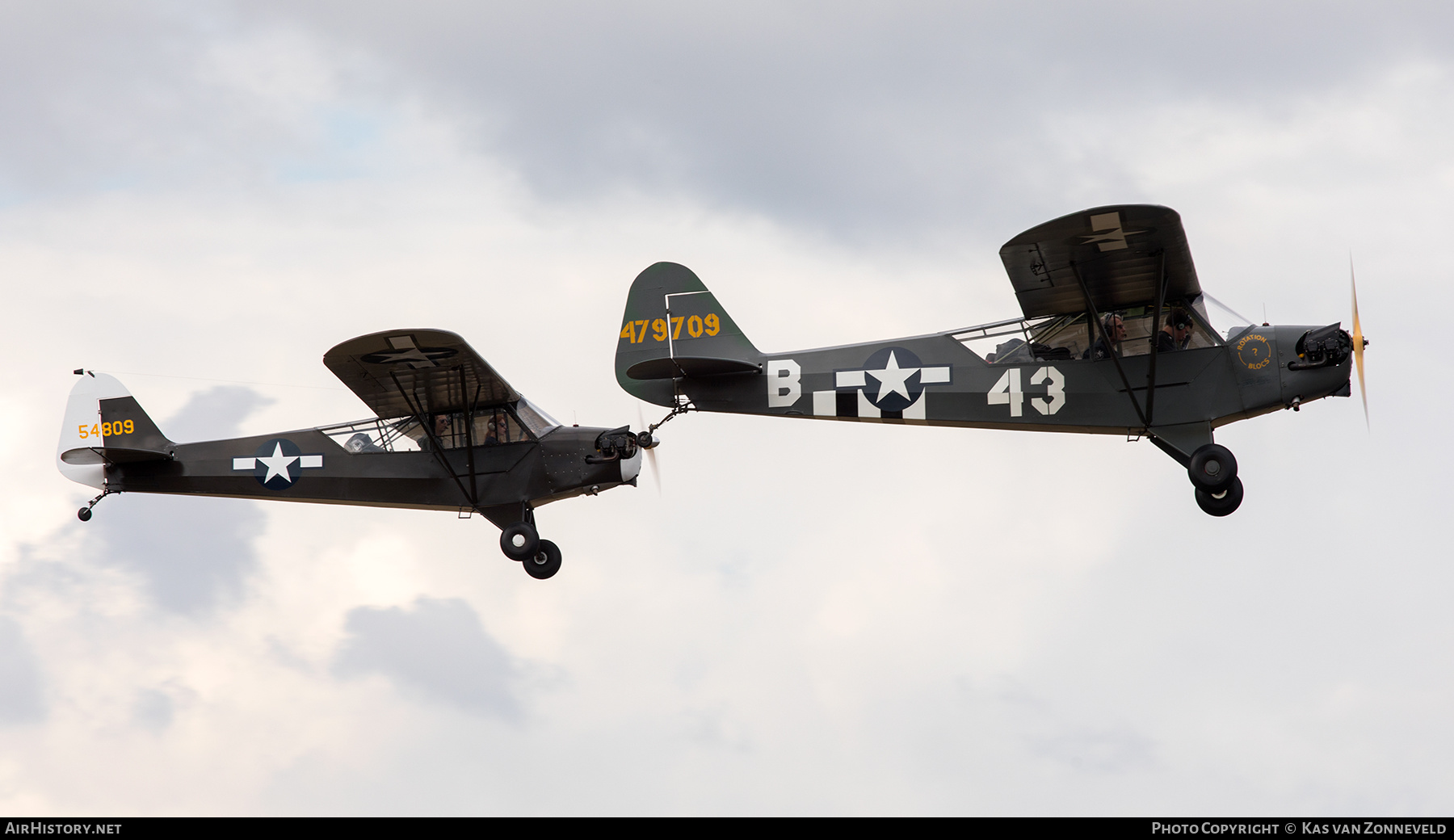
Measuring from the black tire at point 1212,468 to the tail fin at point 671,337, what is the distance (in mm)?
5196

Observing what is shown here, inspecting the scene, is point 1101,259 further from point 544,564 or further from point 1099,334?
point 544,564

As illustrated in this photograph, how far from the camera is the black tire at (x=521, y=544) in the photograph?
2023cm

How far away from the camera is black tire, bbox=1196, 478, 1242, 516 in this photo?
58.0ft

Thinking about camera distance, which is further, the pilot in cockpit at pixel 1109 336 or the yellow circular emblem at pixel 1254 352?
the pilot in cockpit at pixel 1109 336

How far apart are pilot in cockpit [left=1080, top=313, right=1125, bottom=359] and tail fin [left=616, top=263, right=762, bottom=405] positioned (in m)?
3.93

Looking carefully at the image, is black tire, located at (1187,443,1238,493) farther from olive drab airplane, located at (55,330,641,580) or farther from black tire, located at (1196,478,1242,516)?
olive drab airplane, located at (55,330,641,580)

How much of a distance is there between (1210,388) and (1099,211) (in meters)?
2.57

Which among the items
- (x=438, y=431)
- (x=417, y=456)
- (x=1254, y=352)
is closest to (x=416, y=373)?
(x=438, y=431)

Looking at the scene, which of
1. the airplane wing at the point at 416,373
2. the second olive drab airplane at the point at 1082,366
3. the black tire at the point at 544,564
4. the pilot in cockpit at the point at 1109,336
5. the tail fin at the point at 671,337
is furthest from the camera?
the black tire at the point at 544,564

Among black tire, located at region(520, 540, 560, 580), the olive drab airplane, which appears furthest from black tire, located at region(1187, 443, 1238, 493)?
black tire, located at region(520, 540, 560, 580)

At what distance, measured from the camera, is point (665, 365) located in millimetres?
19453

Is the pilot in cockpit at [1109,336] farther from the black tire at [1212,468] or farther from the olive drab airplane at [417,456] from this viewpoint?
the olive drab airplane at [417,456]

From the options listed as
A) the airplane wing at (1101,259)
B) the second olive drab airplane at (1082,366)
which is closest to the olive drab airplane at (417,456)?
the second olive drab airplane at (1082,366)
